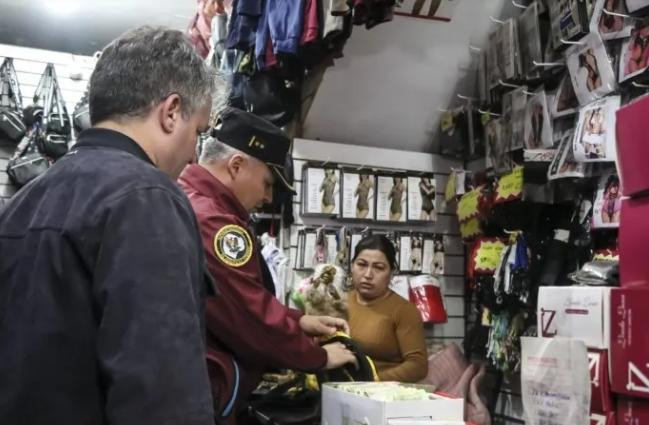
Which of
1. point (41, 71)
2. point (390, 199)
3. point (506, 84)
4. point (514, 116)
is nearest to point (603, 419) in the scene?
point (514, 116)

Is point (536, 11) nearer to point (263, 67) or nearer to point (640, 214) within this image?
point (263, 67)

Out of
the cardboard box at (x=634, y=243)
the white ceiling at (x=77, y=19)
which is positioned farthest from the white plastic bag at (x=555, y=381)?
the white ceiling at (x=77, y=19)

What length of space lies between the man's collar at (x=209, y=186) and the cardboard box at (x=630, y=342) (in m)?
1.06

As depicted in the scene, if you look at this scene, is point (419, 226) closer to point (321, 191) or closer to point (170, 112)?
point (321, 191)

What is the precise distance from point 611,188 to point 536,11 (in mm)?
1069

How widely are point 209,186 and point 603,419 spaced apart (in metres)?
1.23

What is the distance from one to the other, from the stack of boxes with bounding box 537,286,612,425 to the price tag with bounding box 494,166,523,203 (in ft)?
4.40

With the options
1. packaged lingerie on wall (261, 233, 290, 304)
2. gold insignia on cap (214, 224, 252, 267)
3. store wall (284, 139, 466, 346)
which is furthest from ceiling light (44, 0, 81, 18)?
gold insignia on cap (214, 224, 252, 267)

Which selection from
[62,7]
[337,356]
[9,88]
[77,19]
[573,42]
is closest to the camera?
[337,356]

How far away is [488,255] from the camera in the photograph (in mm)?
3590

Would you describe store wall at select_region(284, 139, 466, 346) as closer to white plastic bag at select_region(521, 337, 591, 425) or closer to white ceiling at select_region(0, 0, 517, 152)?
white ceiling at select_region(0, 0, 517, 152)

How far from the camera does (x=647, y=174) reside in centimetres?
173

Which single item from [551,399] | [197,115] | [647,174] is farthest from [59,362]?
[647,174]

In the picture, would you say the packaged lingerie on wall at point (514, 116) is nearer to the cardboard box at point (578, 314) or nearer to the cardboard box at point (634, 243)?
the cardboard box at point (578, 314)
